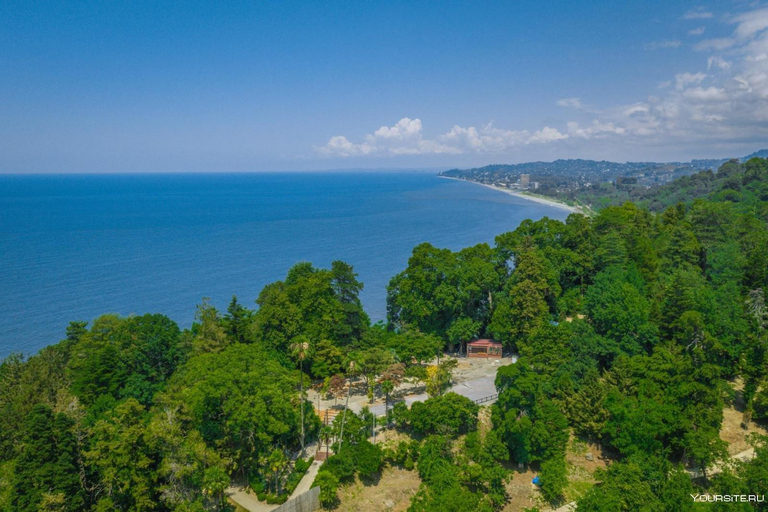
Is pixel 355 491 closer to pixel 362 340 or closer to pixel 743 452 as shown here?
pixel 362 340

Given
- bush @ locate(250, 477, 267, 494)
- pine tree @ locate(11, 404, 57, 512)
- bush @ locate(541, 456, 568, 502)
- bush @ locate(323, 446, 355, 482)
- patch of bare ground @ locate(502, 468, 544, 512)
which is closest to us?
pine tree @ locate(11, 404, 57, 512)

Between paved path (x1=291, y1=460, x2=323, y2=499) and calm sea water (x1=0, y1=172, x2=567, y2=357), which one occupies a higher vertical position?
calm sea water (x1=0, y1=172, x2=567, y2=357)

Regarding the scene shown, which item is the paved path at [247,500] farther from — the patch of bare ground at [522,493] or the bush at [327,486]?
the patch of bare ground at [522,493]

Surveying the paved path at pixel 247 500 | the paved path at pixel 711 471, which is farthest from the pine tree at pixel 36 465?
the paved path at pixel 711 471

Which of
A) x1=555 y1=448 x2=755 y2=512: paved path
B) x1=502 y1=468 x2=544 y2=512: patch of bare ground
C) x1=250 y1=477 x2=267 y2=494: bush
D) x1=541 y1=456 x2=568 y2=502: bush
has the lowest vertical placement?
x1=502 y1=468 x2=544 y2=512: patch of bare ground

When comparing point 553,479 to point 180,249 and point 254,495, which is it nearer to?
point 254,495

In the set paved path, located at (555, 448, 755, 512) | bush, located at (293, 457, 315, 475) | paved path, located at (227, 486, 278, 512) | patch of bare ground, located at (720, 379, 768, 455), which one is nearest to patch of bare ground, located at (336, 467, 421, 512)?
bush, located at (293, 457, 315, 475)

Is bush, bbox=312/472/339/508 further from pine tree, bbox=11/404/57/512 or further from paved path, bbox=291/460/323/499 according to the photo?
pine tree, bbox=11/404/57/512
